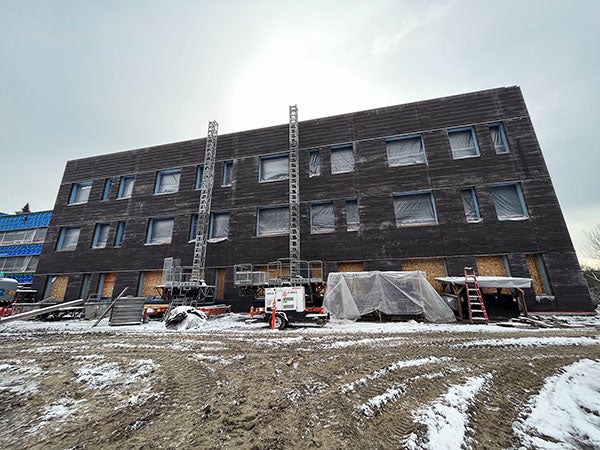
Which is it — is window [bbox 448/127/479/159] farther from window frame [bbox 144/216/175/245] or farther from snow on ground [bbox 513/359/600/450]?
window frame [bbox 144/216/175/245]

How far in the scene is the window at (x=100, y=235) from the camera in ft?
65.0

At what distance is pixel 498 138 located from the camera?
15406 millimetres

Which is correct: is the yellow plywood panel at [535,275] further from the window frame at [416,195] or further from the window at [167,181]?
the window at [167,181]

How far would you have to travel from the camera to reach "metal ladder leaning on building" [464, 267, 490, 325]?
10266 millimetres

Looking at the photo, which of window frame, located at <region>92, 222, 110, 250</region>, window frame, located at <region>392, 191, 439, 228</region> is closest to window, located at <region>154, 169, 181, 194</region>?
window frame, located at <region>92, 222, 110, 250</region>

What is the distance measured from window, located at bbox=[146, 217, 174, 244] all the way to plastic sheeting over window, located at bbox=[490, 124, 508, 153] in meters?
22.7

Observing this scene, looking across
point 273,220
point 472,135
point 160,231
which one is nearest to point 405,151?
point 472,135

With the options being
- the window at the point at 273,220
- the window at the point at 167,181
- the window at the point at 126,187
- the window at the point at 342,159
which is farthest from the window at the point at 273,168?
the window at the point at 126,187

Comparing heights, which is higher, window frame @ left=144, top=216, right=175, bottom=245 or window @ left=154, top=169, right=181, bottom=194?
window @ left=154, top=169, right=181, bottom=194

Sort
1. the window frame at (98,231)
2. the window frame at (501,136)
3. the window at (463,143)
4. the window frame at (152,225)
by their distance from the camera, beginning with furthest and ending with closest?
the window frame at (98,231), the window frame at (152,225), the window at (463,143), the window frame at (501,136)

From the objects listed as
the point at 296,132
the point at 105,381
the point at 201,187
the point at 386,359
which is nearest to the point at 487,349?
the point at 386,359

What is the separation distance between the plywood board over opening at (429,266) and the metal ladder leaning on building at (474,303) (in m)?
2.17

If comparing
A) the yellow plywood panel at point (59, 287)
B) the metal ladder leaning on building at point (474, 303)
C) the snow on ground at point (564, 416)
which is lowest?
the snow on ground at point (564, 416)

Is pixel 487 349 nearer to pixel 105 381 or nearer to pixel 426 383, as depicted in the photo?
pixel 426 383
